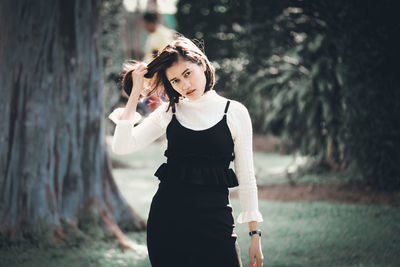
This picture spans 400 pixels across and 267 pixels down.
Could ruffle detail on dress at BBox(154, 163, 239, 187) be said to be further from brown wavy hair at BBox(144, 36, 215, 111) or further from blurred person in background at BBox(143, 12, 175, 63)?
blurred person in background at BBox(143, 12, 175, 63)

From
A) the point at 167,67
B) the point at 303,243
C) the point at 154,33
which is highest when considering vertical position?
the point at 154,33

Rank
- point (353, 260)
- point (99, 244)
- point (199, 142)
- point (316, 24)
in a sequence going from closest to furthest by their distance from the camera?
1. point (199, 142)
2. point (353, 260)
3. point (99, 244)
4. point (316, 24)

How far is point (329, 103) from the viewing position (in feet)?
31.0

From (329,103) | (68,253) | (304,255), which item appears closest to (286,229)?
(304,255)

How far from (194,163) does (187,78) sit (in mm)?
474

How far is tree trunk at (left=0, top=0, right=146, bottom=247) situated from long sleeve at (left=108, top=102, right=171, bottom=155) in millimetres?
2676

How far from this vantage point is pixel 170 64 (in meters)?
2.70

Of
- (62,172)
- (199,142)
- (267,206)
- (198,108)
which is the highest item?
(198,108)

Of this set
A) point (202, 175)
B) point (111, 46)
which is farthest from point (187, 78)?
point (111, 46)

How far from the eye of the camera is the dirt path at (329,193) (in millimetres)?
7716

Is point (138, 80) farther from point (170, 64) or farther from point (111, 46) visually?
point (111, 46)

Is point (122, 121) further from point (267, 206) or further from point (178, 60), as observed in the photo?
point (267, 206)

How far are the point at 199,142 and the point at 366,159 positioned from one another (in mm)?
5898

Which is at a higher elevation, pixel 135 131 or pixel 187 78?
pixel 187 78
